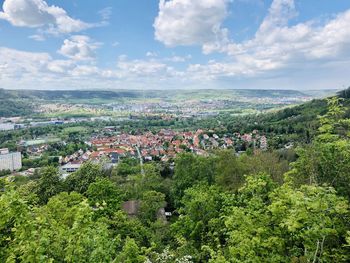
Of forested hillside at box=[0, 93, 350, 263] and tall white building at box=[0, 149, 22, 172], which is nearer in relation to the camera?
forested hillside at box=[0, 93, 350, 263]

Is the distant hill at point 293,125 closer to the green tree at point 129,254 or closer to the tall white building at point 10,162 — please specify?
the green tree at point 129,254

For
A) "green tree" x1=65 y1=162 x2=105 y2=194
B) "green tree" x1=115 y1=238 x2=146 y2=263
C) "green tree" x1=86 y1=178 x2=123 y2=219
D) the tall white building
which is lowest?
the tall white building

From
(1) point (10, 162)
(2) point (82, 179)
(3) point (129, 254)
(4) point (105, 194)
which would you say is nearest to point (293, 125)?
(2) point (82, 179)

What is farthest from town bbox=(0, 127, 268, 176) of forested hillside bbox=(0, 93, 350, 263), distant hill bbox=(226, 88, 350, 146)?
forested hillside bbox=(0, 93, 350, 263)

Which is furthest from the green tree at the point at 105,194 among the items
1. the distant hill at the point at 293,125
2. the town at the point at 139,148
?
the distant hill at the point at 293,125

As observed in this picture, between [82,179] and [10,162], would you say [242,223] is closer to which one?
[82,179]

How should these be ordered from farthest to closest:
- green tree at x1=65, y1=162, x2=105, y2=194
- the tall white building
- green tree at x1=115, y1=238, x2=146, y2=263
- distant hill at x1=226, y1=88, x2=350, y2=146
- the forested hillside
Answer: the tall white building
distant hill at x1=226, y1=88, x2=350, y2=146
green tree at x1=65, y1=162, x2=105, y2=194
green tree at x1=115, y1=238, x2=146, y2=263
the forested hillside

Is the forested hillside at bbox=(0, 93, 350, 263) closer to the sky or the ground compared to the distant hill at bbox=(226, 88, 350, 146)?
closer to the sky

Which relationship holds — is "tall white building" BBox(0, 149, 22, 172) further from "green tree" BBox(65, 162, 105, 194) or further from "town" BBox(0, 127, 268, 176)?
"green tree" BBox(65, 162, 105, 194)

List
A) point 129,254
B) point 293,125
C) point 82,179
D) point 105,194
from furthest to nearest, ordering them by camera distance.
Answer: point 293,125 → point 82,179 → point 105,194 → point 129,254

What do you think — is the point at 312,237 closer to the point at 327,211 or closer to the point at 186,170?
the point at 327,211

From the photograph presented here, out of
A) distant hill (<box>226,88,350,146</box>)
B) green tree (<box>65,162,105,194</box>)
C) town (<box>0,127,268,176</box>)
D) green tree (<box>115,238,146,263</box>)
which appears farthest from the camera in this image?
town (<box>0,127,268,176</box>)
